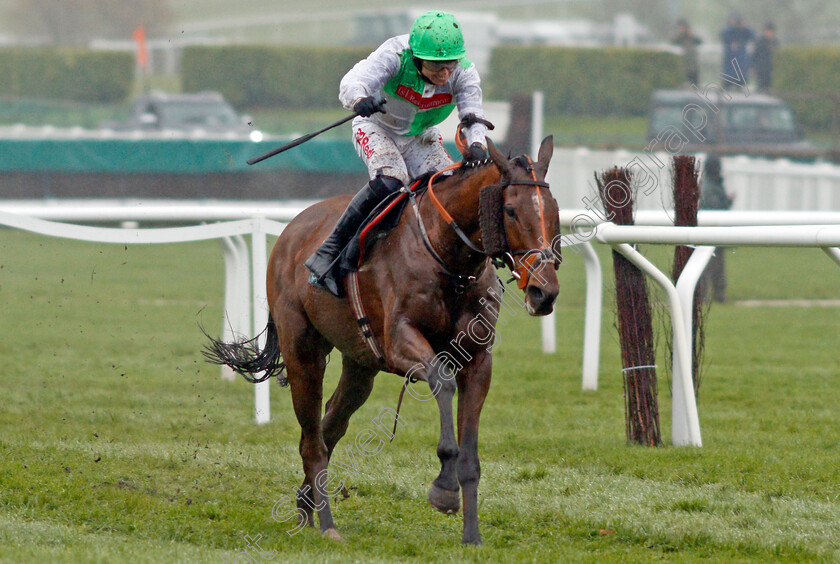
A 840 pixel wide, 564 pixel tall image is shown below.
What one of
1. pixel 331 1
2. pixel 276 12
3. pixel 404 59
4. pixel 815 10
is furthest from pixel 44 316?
pixel 331 1

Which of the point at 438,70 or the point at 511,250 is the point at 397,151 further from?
the point at 511,250

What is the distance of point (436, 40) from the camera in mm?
4574

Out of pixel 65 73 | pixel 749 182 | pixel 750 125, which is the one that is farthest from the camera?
pixel 65 73

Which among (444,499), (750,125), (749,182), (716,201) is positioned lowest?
(444,499)

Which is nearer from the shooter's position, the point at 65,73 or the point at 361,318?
the point at 361,318

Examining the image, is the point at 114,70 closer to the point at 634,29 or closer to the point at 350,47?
the point at 350,47

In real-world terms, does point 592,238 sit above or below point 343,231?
above

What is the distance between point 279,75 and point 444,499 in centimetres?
2760

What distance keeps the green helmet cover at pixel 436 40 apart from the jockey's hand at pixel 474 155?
41 cm

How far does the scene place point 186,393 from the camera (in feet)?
25.6

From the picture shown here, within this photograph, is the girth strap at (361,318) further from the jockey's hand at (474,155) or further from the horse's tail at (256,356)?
the horse's tail at (256,356)

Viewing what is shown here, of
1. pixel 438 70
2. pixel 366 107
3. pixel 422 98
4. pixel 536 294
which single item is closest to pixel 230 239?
pixel 422 98

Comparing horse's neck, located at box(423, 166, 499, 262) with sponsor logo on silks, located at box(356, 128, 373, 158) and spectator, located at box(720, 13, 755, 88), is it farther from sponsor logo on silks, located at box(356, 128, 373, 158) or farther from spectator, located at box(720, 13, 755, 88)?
spectator, located at box(720, 13, 755, 88)

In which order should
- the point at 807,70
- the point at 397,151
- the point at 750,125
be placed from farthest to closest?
the point at 807,70, the point at 750,125, the point at 397,151
